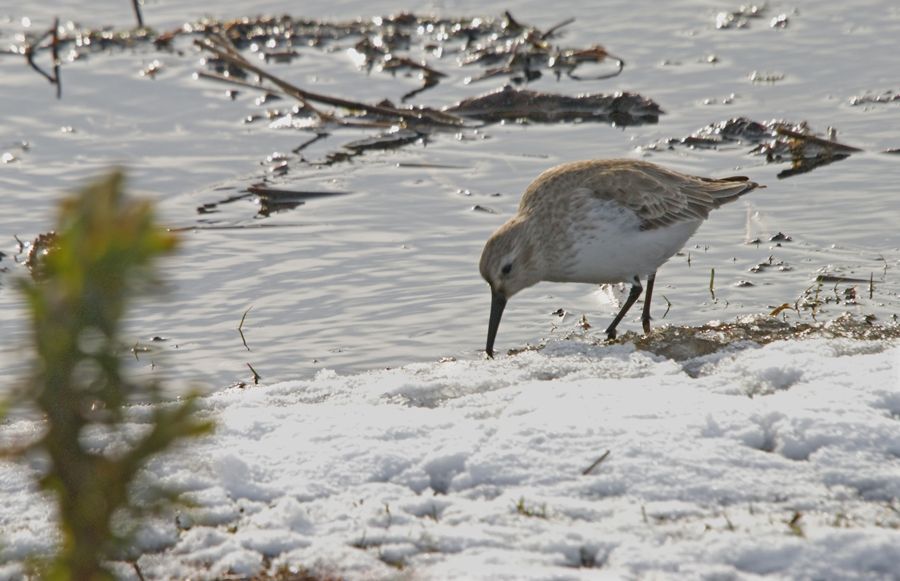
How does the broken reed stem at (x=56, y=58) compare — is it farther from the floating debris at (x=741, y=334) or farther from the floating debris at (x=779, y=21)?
the floating debris at (x=741, y=334)

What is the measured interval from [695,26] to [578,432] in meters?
10.5

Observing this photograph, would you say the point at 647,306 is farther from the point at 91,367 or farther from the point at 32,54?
the point at 32,54

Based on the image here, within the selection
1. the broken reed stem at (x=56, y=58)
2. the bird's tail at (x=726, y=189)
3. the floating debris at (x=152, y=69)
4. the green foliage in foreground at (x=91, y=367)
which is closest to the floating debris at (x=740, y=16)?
the bird's tail at (x=726, y=189)

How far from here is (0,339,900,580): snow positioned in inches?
141

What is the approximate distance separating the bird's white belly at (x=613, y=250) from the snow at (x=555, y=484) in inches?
86.1

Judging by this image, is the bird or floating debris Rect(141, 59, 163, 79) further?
floating debris Rect(141, 59, 163, 79)

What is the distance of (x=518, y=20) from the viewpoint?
47.9 feet

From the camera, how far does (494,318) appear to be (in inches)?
288

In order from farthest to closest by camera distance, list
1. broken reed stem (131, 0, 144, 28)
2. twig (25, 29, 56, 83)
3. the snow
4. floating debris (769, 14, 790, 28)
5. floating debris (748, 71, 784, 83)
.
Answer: broken reed stem (131, 0, 144, 28)
floating debris (769, 14, 790, 28)
twig (25, 29, 56, 83)
floating debris (748, 71, 784, 83)
the snow

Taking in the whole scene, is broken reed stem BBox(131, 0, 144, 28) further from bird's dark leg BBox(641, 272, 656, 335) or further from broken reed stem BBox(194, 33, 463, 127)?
bird's dark leg BBox(641, 272, 656, 335)


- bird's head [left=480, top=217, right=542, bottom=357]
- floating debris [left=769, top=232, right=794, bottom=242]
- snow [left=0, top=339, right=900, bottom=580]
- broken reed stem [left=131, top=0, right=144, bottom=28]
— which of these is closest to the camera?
snow [left=0, top=339, right=900, bottom=580]

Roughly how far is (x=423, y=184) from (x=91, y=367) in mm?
8143

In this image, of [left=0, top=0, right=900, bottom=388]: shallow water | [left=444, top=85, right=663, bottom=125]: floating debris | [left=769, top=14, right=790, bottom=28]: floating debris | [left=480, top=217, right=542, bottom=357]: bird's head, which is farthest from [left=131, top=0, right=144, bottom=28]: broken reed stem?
[left=480, top=217, right=542, bottom=357]: bird's head

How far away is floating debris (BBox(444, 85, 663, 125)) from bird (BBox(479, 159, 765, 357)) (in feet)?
13.5
